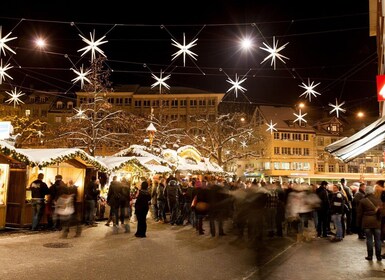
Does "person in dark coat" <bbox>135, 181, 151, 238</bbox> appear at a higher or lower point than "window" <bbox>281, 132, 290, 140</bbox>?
lower

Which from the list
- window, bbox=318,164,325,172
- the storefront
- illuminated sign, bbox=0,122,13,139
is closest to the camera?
the storefront

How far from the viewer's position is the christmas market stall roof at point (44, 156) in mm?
13430

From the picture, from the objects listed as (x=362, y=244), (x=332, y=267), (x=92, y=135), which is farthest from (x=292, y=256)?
(x=92, y=135)

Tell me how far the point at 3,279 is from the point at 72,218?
5576 millimetres

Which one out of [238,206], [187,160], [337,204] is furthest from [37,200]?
[187,160]

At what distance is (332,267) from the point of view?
29.6 ft

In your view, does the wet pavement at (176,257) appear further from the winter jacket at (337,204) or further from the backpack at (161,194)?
the backpack at (161,194)

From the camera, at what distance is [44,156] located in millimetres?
14633

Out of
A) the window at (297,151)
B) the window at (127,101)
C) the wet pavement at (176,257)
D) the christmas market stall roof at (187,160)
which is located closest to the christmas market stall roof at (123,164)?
the wet pavement at (176,257)

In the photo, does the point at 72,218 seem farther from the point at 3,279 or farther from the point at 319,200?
the point at 319,200

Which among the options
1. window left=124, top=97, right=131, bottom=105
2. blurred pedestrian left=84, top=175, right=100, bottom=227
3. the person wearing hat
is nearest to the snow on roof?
blurred pedestrian left=84, top=175, right=100, bottom=227

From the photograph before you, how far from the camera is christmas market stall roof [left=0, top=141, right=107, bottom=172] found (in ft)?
44.1

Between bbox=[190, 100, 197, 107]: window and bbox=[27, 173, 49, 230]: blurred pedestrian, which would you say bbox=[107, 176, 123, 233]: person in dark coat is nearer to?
bbox=[27, 173, 49, 230]: blurred pedestrian

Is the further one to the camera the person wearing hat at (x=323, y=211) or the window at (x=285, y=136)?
the window at (x=285, y=136)
